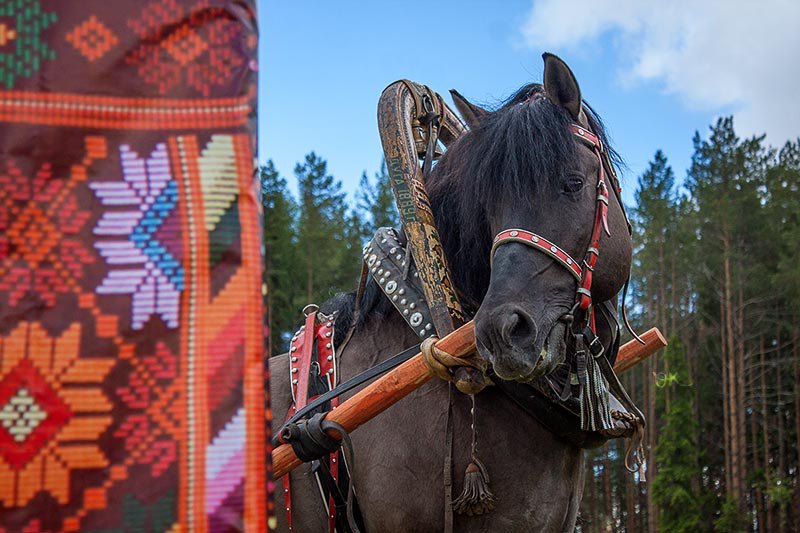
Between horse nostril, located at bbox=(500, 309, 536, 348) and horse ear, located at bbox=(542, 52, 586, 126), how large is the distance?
3.71ft

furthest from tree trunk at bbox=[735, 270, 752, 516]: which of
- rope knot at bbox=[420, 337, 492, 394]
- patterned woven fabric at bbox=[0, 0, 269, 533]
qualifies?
patterned woven fabric at bbox=[0, 0, 269, 533]

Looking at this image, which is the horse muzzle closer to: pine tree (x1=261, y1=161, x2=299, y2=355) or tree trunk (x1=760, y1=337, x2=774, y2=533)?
pine tree (x1=261, y1=161, x2=299, y2=355)

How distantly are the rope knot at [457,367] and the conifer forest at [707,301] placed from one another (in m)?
24.7

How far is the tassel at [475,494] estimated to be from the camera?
303 centimetres

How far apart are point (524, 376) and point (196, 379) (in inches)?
56.9

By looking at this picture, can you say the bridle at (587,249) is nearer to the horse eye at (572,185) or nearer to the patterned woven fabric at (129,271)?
the horse eye at (572,185)

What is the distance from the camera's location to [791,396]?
104ft

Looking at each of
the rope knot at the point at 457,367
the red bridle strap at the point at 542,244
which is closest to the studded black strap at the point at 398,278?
the rope knot at the point at 457,367

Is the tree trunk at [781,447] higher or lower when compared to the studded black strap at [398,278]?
higher

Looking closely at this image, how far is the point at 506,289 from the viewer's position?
9.14ft

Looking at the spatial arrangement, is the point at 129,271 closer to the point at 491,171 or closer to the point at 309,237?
the point at 491,171

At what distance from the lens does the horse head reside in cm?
272

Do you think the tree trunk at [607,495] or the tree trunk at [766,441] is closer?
the tree trunk at [766,441]

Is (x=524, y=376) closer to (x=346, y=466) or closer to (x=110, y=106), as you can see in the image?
(x=346, y=466)
